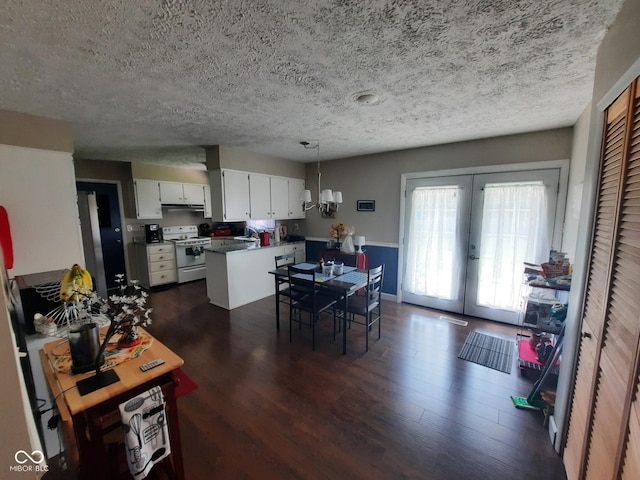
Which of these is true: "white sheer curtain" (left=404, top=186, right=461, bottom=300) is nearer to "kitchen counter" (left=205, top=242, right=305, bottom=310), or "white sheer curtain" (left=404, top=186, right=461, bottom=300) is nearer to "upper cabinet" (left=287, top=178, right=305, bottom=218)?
"upper cabinet" (left=287, top=178, right=305, bottom=218)

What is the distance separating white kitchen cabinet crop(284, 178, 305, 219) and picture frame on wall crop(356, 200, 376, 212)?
1164 mm

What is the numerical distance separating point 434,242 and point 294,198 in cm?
261

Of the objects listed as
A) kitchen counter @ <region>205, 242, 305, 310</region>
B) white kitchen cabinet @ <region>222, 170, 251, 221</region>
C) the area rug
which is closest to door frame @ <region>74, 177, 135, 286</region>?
kitchen counter @ <region>205, 242, 305, 310</region>

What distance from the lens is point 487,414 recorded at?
1.94 meters

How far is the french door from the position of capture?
3084mm

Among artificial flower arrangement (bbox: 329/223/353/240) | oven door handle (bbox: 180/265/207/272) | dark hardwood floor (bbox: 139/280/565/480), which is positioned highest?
artificial flower arrangement (bbox: 329/223/353/240)

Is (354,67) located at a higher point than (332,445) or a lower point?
higher

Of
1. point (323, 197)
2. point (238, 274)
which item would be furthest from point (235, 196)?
point (323, 197)

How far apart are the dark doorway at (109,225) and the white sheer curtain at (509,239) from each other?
20.3 ft

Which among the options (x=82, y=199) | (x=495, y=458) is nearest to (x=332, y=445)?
(x=495, y=458)

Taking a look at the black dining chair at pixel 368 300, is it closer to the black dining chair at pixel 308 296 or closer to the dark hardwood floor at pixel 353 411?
the black dining chair at pixel 308 296

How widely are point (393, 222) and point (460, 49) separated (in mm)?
2832

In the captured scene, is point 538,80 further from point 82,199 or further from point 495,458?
point 82,199

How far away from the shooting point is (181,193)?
18.0ft
